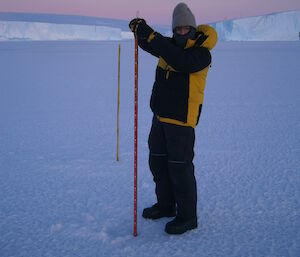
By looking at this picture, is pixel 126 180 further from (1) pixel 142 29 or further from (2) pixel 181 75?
(1) pixel 142 29

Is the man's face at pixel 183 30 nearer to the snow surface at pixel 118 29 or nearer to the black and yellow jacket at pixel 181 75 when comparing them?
the black and yellow jacket at pixel 181 75

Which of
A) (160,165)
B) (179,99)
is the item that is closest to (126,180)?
(160,165)

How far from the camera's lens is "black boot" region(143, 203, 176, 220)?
230cm

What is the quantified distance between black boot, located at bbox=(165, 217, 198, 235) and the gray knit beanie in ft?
4.16

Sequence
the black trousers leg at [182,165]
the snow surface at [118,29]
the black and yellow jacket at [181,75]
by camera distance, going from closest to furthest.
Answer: the black and yellow jacket at [181,75] < the black trousers leg at [182,165] < the snow surface at [118,29]

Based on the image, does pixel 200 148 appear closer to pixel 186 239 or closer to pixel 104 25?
pixel 186 239

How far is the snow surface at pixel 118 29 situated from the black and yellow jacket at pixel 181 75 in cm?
3908

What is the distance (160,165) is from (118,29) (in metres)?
54.7

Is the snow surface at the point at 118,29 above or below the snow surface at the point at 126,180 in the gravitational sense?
above

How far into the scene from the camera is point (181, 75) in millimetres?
1905

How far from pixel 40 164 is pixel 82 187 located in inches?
29.9

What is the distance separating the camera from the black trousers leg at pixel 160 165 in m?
2.13

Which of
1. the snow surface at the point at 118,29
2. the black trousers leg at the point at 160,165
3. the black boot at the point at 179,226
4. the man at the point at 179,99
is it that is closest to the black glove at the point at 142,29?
the man at the point at 179,99

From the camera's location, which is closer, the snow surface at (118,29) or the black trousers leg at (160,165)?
the black trousers leg at (160,165)
